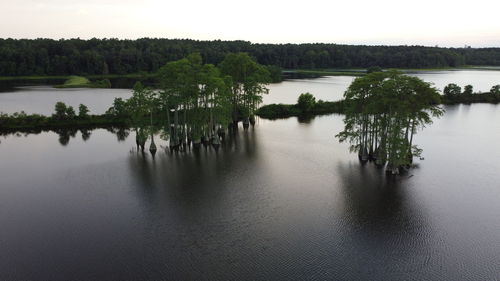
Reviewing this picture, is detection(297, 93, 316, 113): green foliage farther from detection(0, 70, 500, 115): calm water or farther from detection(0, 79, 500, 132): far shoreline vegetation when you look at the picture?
detection(0, 70, 500, 115): calm water

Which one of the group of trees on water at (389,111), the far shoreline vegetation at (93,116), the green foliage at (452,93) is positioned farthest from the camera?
the green foliage at (452,93)

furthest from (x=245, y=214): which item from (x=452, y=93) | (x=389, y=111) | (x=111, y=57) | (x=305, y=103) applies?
(x=111, y=57)

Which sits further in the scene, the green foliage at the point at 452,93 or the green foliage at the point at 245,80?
the green foliage at the point at 452,93

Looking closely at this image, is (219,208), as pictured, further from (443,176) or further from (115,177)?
(443,176)

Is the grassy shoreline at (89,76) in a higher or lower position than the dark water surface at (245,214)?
higher

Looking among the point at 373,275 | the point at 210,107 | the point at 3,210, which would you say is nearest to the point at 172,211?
the point at 3,210

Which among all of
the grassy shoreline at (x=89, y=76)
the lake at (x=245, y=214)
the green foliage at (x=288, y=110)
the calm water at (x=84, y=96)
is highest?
the grassy shoreline at (x=89, y=76)

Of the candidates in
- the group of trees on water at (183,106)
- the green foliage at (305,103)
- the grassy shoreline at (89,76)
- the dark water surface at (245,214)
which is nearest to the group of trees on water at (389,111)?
the dark water surface at (245,214)

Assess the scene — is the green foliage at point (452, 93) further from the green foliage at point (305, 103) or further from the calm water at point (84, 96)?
the green foliage at point (305, 103)

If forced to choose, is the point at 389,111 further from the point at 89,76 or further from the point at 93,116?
the point at 89,76
